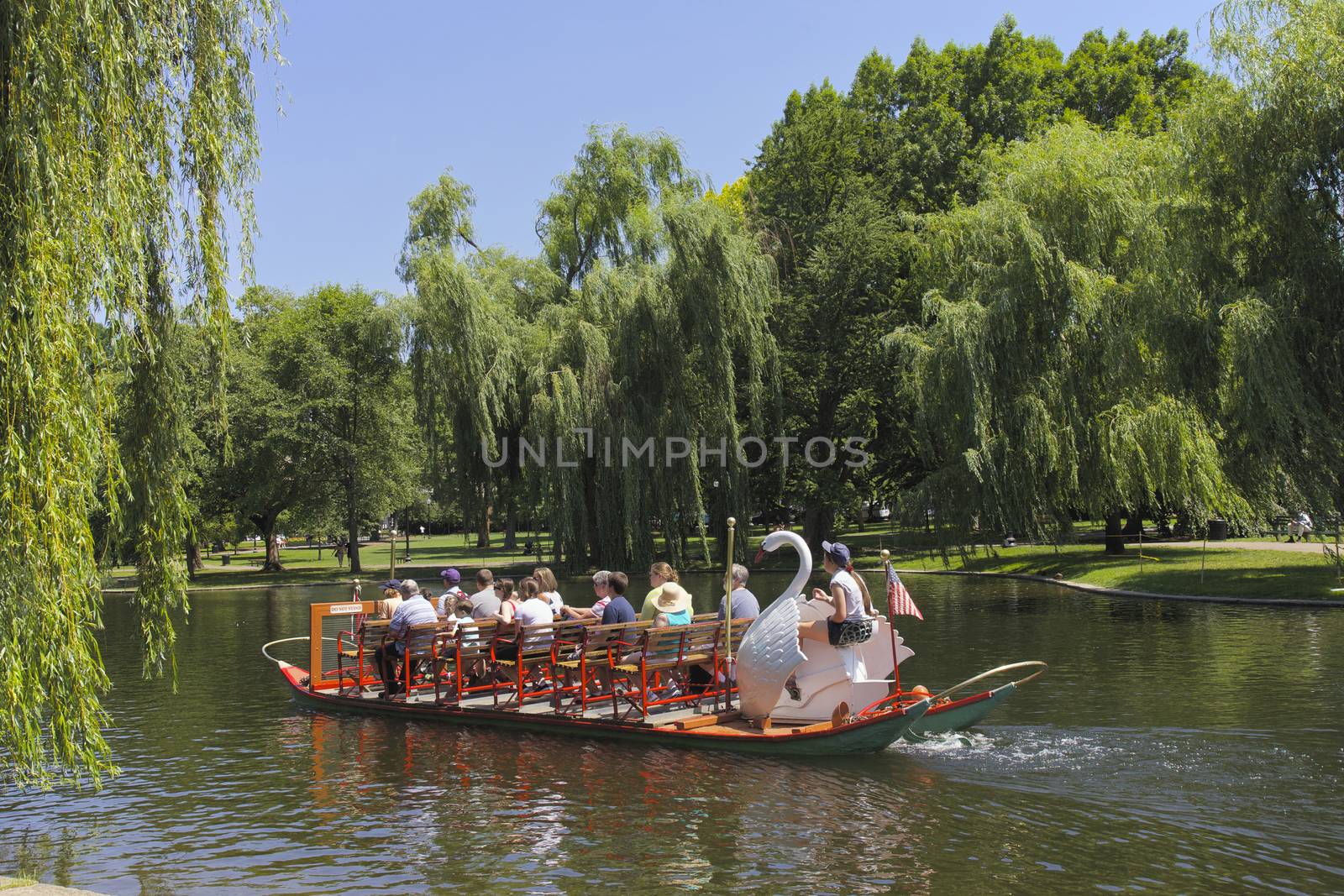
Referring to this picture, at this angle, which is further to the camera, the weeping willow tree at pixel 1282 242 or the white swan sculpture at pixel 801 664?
the weeping willow tree at pixel 1282 242

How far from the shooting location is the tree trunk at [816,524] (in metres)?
43.2

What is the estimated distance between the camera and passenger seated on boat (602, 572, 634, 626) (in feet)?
44.0

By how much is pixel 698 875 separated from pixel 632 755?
412 cm

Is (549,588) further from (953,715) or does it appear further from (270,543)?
(270,543)

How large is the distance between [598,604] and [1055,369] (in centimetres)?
1873

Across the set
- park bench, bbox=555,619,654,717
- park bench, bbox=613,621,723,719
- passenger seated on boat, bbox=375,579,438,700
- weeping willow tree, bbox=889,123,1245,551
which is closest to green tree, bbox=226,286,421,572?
weeping willow tree, bbox=889,123,1245,551

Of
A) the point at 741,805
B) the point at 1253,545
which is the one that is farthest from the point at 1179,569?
the point at 741,805

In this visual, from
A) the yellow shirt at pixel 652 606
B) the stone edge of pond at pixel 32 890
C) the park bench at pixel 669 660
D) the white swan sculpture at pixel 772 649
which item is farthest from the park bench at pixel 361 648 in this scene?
the stone edge of pond at pixel 32 890

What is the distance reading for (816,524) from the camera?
43.6 meters

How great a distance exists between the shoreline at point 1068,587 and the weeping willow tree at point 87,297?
6.57 m

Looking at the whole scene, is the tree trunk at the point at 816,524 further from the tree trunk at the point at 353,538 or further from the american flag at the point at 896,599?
the american flag at the point at 896,599

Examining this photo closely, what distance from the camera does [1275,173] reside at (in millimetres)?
20047

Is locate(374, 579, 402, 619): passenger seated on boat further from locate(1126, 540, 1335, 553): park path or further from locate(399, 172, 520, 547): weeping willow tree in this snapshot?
locate(1126, 540, 1335, 553): park path

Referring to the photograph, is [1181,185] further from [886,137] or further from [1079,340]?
[886,137]
